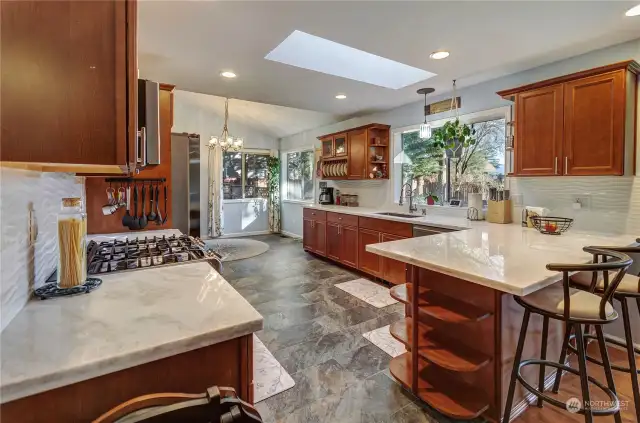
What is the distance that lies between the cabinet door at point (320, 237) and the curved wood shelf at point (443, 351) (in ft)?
10.6

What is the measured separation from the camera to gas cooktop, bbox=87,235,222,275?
1.60 metres

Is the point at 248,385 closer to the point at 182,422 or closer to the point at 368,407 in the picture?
the point at 182,422

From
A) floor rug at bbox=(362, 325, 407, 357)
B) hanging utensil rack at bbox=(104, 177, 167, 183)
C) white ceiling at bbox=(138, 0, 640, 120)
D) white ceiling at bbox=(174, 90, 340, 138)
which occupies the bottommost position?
floor rug at bbox=(362, 325, 407, 357)

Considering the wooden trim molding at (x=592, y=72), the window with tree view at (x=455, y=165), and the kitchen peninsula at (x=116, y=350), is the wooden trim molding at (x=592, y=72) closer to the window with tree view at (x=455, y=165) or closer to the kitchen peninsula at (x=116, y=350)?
the window with tree view at (x=455, y=165)

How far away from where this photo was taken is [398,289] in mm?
2334

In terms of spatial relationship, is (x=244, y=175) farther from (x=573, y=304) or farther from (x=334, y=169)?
(x=573, y=304)

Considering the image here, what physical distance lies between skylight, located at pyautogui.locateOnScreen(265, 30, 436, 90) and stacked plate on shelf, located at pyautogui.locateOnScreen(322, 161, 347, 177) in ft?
6.28

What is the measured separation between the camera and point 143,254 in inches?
72.9

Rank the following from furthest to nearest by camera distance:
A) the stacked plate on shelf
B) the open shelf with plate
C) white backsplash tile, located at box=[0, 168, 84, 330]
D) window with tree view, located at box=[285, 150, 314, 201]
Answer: window with tree view, located at box=[285, 150, 314, 201] < the stacked plate on shelf < the open shelf with plate < white backsplash tile, located at box=[0, 168, 84, 330]

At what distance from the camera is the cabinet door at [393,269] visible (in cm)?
386

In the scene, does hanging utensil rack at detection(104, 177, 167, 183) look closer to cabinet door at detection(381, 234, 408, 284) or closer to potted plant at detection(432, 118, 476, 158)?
cabinet door at detection(381, 234, 408, 284)

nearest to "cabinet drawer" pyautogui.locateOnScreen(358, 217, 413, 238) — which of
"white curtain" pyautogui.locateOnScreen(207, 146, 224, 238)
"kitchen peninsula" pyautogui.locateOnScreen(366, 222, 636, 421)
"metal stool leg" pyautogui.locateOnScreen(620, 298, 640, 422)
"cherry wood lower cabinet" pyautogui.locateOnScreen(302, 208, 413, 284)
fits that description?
"cherry wood lower cabinet" pyautogui.locateOnScreen(302, 208, 413, 284)

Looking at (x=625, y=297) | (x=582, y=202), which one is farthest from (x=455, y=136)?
(x=625, y=297)

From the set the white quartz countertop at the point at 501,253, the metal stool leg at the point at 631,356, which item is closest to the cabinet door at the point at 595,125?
the white quartz countertop at the point at 501,253
